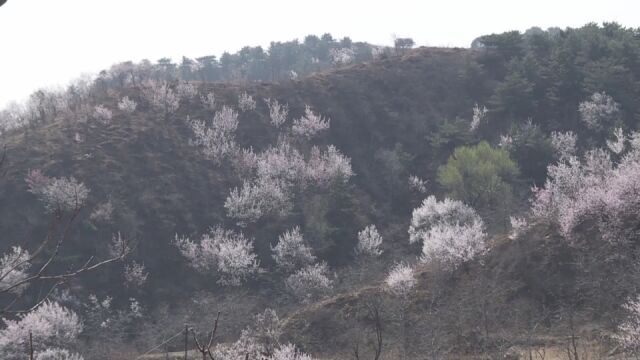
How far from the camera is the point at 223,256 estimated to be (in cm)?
4694

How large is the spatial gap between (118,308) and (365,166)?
33024 mm

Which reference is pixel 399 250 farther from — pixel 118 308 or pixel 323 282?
pixel 118 308

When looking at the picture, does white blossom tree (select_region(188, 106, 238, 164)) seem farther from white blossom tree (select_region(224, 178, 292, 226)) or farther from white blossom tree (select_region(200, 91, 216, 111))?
white blossom tree (select_region(224, 178, 292, 226))

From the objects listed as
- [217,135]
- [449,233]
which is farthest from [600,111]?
[217,135]

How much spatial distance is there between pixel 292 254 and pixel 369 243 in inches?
296

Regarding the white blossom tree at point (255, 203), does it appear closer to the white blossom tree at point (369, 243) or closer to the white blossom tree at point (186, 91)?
the white blossom tree at point (369, 243)

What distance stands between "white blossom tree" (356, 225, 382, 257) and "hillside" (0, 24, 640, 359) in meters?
0.94

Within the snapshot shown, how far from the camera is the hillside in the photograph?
95.3 ft

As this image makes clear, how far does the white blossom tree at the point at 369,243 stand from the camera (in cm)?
5025

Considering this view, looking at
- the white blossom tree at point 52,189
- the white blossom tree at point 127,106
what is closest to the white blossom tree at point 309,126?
the white blossom tree at point 127,106

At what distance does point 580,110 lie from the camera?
205 ft

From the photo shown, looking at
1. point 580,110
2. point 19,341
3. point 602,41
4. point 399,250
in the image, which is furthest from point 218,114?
point 602,41

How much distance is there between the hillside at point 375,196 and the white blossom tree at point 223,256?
2.77ft

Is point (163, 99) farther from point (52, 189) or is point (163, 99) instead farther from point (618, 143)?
point (618, 143)
